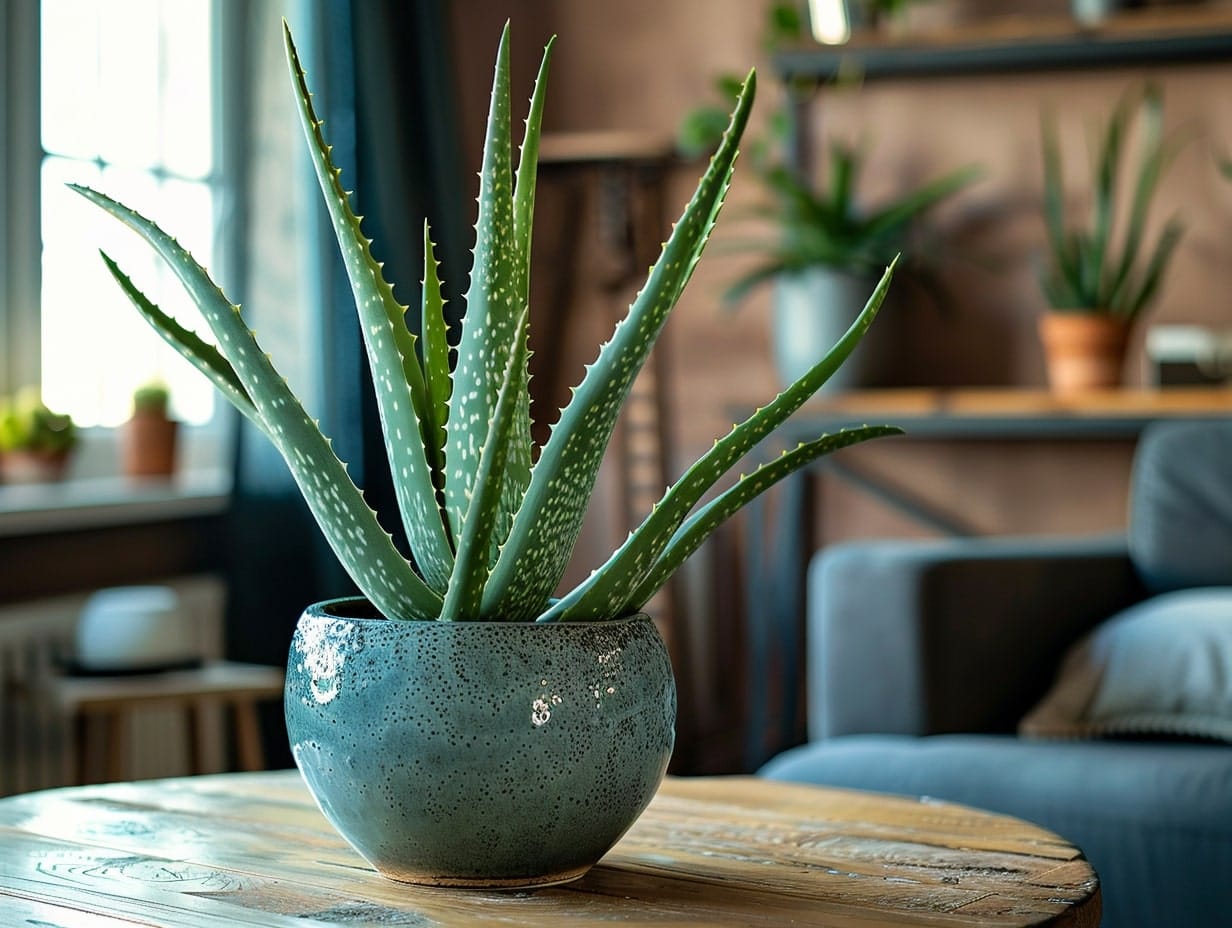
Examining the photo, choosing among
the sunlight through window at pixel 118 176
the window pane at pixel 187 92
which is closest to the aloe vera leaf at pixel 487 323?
the sunlight through window at pixel 118 176

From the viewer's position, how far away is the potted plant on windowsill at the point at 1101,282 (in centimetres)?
280

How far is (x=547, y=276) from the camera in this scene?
3.55 m

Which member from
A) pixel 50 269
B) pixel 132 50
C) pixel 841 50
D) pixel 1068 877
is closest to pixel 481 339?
pixel 1068 877

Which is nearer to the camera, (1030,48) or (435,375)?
(435,375)

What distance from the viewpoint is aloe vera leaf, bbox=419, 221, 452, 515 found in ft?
2.85

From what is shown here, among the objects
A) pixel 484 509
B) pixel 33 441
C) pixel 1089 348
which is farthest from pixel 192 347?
pixel 1089 348

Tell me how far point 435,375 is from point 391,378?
0.18 ft

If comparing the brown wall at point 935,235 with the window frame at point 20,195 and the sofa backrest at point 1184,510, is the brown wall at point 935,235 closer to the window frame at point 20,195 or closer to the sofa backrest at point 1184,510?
the sofa backrest at point 1184,510

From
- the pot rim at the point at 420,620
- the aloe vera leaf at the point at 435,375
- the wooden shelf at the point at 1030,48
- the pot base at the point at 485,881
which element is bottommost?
the pot base at the point at 485,881

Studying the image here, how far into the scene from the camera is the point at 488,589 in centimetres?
78

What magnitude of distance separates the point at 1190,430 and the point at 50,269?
5.60 ft

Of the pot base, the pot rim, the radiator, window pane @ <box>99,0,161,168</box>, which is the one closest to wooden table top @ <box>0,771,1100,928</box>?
the pot base

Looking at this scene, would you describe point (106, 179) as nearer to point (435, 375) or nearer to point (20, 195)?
point (20, 195)

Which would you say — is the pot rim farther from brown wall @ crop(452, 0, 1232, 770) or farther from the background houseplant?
brown wall @ crop(452, 0, 1232, 770)
